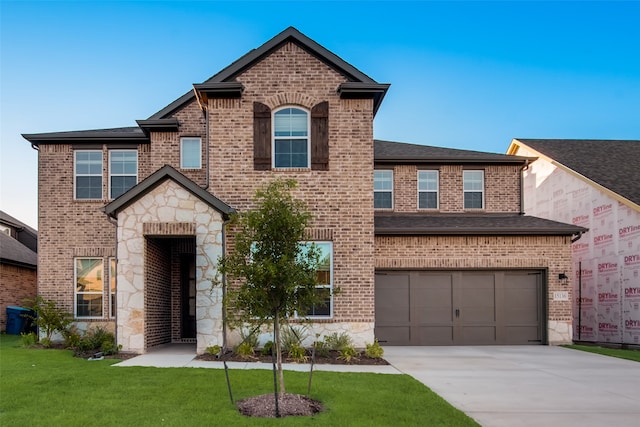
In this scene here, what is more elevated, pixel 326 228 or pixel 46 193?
pixel 46 193

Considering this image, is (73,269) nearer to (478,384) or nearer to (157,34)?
(157,34)

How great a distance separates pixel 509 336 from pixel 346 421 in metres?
11.3

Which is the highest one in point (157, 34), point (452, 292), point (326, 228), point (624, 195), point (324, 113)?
point (157, 34)

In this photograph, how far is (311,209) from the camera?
525 inches

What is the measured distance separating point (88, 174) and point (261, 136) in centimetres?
641

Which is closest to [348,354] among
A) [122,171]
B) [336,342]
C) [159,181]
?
[336,342]

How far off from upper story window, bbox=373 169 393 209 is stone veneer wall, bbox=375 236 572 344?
91.2 inches

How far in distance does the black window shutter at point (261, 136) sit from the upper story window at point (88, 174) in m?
5.91

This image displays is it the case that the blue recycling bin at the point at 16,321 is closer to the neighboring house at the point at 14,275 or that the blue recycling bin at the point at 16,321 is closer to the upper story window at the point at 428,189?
the neighboring house at the point at 14,275

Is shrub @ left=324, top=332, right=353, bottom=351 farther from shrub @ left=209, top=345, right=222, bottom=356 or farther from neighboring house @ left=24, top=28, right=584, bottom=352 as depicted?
shrub @ left=209, top=345, right=222, bottom=356

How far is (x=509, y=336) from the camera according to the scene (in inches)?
639

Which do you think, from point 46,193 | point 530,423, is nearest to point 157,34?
point 46,193

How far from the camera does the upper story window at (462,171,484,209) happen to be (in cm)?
1819

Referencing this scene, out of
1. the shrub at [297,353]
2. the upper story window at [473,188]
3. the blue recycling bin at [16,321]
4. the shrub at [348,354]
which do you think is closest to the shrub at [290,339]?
the shrub at [297,353]
